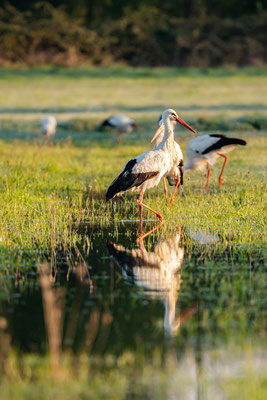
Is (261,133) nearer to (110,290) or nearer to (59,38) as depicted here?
(110,290)

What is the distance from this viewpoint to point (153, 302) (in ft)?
19.3

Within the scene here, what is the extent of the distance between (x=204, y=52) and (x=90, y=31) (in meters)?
5.61

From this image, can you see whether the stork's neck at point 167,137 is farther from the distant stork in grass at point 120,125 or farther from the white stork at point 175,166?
the distant stork in grass at point 120,125

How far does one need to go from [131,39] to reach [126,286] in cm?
3449

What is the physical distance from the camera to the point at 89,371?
14.9ft

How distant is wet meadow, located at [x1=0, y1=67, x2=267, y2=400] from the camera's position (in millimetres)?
4473

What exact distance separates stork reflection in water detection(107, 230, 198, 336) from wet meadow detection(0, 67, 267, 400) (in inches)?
0.5

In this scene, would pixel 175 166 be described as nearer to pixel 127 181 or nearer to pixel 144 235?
pixel 127 181

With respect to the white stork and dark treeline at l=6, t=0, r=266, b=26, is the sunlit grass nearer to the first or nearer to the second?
the white stork

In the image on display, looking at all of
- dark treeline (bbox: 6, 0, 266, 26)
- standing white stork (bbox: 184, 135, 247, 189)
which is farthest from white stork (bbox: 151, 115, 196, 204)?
dark treeline (bbox: 6, 0, 266, 26)

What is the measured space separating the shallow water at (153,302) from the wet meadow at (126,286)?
0.01m

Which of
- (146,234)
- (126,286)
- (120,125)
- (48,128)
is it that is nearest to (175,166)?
(146,234)

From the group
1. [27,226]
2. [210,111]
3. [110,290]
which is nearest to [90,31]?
[210,111]

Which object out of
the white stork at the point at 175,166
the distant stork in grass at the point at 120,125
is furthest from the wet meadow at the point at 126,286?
the distant stork in grass at the point at 120,125
